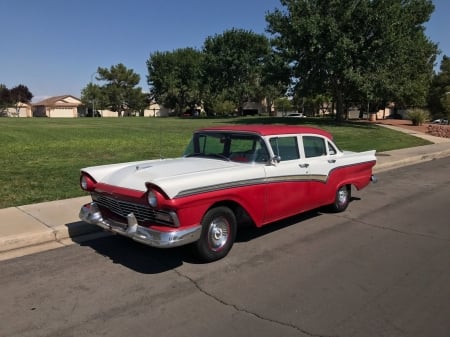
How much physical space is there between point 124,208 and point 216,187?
1112 millimetres

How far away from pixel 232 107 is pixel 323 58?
126ft

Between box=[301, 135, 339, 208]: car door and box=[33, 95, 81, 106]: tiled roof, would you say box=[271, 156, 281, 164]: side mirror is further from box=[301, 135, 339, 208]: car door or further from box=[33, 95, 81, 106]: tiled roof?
box=[33, 95, 81, 106]: tiled roof

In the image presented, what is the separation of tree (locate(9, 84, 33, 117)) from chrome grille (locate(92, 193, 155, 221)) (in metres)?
98.8

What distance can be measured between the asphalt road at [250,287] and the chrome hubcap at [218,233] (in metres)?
0.22

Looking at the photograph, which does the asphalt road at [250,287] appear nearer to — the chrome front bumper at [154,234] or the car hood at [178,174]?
the chrome front bumper at [154,234]

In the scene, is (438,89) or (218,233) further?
(438,89)

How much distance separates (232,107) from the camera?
70250 mm

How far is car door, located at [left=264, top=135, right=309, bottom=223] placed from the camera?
580cm

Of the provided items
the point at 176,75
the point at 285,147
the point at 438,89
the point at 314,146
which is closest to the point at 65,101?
the point at 176,75

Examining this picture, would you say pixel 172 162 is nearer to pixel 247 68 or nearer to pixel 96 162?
pixel 96 162

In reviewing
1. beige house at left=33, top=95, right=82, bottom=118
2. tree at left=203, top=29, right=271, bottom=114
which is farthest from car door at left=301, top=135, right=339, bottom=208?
beige house at left=33, top=95, right=82, bottom=118

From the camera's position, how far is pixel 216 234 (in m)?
5.15

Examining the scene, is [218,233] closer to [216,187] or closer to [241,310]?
[216,187]

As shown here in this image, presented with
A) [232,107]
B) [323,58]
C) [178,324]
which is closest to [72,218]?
[178,324]
